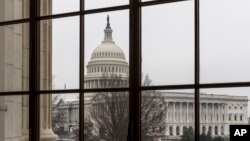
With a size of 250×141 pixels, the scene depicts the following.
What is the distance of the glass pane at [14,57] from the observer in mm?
3623

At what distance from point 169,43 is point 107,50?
1.59ft

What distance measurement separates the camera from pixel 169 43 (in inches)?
116

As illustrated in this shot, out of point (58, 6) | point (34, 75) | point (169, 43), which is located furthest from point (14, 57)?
point (169, 43)

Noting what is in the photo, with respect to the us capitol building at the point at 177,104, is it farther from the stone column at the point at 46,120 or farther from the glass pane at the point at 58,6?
the glass pane at the point at 58,6

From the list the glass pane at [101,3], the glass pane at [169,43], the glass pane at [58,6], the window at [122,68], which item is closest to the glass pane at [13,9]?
the window at [122,68]

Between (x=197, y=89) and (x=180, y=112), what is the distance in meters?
0.19

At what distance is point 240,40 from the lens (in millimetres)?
2715

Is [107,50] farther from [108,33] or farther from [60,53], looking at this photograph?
[60,53]

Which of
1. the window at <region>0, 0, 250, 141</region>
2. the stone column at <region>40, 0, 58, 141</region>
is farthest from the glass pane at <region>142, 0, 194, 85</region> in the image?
the stone column at <region>40, 0, 58, 141</region>

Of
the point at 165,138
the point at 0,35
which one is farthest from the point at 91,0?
the point at 165,138

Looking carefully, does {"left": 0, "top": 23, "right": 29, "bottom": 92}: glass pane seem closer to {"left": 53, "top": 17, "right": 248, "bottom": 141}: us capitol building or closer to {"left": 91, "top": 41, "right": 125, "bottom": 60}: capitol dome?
{"left": 53, "top": 17, "right": 248, "bottom": 141}: us capitol building

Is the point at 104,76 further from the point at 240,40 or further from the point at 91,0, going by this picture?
the point at 240,40

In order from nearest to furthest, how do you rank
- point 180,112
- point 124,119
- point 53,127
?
1. point 180,112
2. point 124,119
3. point 53,127

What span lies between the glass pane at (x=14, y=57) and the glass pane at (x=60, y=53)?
6.9 inches
